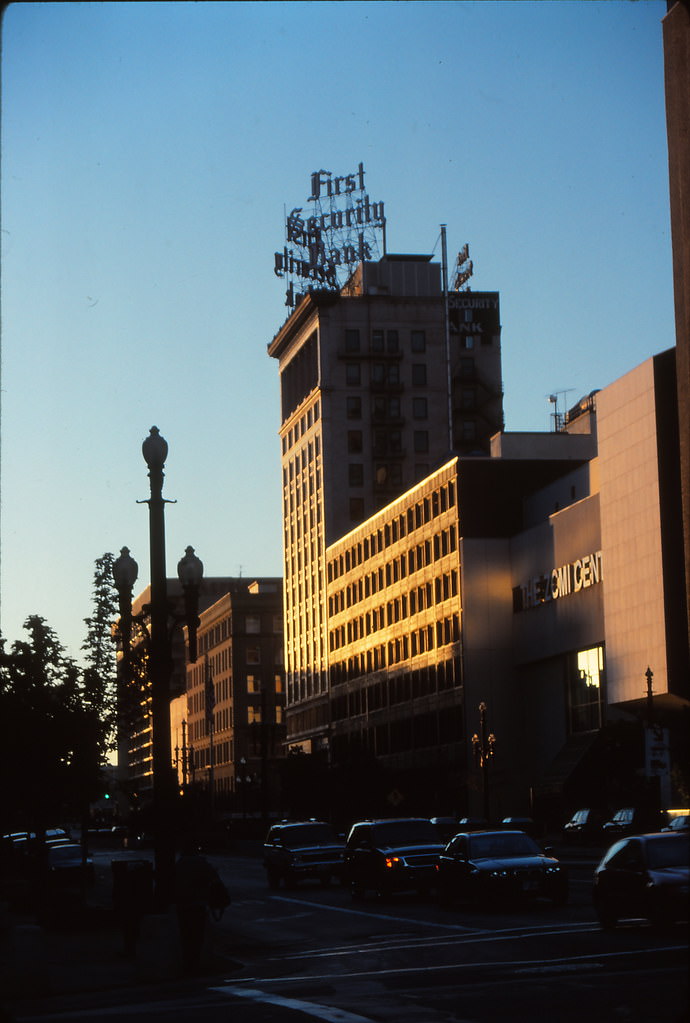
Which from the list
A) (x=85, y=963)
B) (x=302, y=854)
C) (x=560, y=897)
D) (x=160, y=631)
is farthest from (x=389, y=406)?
(x=85, y=963)

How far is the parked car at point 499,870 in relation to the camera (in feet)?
95.7

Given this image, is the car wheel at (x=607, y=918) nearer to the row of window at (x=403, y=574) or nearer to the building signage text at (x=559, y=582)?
the building signage text at (x=559, y=582)

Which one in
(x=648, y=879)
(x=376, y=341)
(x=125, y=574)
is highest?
(x=376, y=341)

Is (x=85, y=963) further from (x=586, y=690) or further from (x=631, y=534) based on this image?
(x=586, y=690)

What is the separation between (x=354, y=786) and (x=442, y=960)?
7806 cm

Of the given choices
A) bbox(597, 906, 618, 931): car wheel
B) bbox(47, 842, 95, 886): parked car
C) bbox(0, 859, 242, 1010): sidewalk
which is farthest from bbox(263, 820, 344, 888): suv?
bbox(597, 906, 618, 931): car wheel

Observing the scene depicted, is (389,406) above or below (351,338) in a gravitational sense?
below

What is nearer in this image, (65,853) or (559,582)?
(65,853)

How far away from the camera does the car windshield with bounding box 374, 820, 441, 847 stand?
36844 mm

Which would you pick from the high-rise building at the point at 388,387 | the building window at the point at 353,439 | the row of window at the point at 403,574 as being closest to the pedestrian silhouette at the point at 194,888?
the row of window at the point at 403,574

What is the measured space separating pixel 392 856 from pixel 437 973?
17.5m

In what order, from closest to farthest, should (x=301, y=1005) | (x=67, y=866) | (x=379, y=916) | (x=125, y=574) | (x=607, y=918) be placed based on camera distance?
(x=301, y=1005) < (x=607, y=918) < (x=125, y=574) < (x=379, y=916) < (x=67, y=866)

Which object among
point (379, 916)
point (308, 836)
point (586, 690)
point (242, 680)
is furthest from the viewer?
point (242, 680)

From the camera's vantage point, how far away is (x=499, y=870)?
29594 mm
